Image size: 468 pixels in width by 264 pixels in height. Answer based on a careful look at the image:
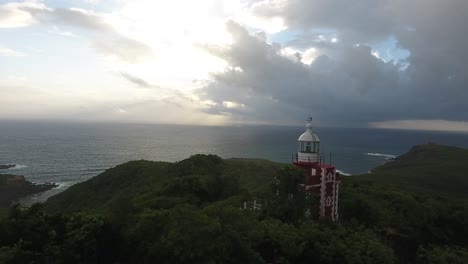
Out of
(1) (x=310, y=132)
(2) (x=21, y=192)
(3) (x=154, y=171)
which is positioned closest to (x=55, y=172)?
(2) (x=21, y=192)

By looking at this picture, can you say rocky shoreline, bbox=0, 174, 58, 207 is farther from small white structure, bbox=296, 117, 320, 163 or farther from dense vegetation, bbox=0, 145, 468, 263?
small white structure, bbox=296, 117, 320, 163

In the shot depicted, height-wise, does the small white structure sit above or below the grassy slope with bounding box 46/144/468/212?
above

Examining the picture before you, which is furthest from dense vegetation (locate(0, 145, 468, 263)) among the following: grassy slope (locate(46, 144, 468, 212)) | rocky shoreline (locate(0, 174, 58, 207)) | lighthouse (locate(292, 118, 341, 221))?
rocky shoreline (locate(0, 174, 58, 207))

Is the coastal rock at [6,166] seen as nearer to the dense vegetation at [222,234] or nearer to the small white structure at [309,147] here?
the dense vegetation at [222,234]

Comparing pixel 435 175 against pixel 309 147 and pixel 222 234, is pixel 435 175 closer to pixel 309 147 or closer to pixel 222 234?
pixel 309 147

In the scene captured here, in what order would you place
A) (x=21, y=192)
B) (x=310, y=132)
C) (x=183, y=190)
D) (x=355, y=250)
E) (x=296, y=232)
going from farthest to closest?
(x=21, y=192) < (x=183, y=190) < (x=310, y=132) < (x=296, y=232) < (x=355, y=250)

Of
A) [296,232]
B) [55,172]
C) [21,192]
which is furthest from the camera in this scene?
[55,172]

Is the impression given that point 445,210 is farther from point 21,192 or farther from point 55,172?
point 55,172
